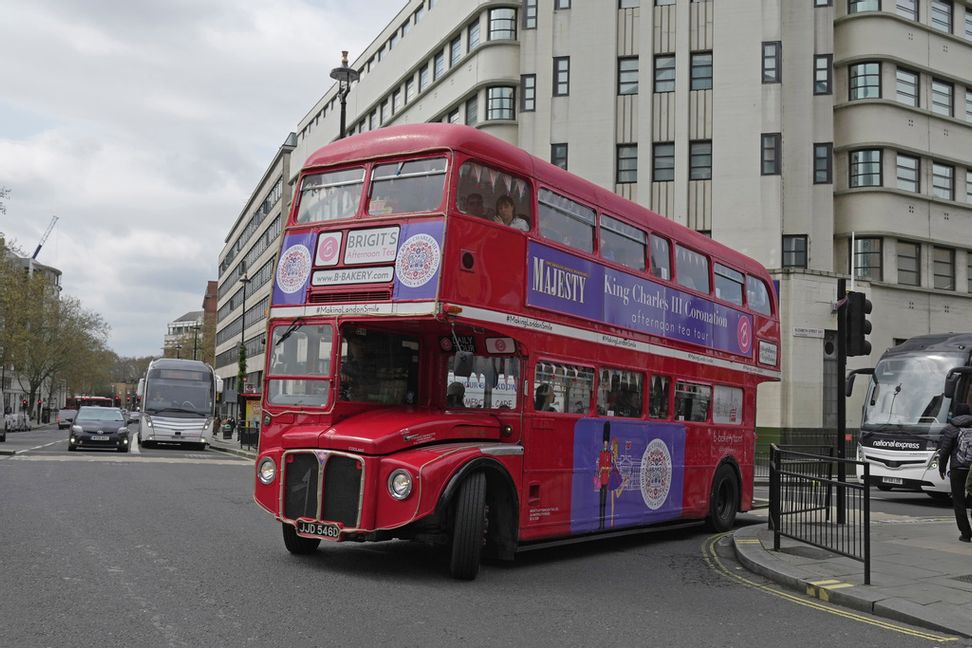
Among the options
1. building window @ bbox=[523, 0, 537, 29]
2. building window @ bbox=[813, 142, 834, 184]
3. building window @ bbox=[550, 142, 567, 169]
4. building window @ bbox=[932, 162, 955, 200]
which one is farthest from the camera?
building window @ bbox=[932, 162, 955, 200]

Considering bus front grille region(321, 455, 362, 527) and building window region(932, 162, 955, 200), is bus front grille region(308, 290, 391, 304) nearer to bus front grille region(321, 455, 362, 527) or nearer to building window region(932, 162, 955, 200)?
bus front grille region(321, 455, 362, 527)

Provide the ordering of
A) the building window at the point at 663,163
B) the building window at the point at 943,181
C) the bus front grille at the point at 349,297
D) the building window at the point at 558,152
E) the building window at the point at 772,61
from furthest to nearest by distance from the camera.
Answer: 1. the building window at the point at 943,181
2. the building window at the point at 558,152
3. the building window at the point at 663,163
4. the building window at the point at 772,61
5. the bus front grille at the point at 349,297

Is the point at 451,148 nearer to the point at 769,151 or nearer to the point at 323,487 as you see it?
the point at 323,487

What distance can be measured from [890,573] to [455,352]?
490 cm

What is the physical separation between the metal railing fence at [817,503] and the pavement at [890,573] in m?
0.19

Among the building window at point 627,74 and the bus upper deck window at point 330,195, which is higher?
the building window at point 627,74

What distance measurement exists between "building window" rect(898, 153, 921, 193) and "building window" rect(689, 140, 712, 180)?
23.6 ft

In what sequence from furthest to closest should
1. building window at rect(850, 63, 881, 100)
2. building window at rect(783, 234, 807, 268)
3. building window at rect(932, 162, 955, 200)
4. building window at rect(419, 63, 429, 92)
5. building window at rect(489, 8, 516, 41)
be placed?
building window at rect(419, 63, 429, 92) < building window at rect(489, 8, 516, 41) < building window at rect(932, 162, 955, 200) < building window at rect(850, 63, 881, 100) < building window at rect(783, 234, 807, 268)

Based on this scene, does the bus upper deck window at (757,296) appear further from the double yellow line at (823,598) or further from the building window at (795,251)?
the building window at (795,251)

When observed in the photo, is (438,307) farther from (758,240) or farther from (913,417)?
(758,240)

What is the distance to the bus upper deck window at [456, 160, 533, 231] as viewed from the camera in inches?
363

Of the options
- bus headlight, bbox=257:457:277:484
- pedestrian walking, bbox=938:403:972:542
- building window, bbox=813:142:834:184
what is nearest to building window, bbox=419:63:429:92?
building window, bbox=813:142:834:184

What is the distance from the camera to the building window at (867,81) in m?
34.0

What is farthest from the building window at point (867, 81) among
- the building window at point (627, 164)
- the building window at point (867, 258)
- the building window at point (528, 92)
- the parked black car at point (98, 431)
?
the parked black car at point (98, 431)
